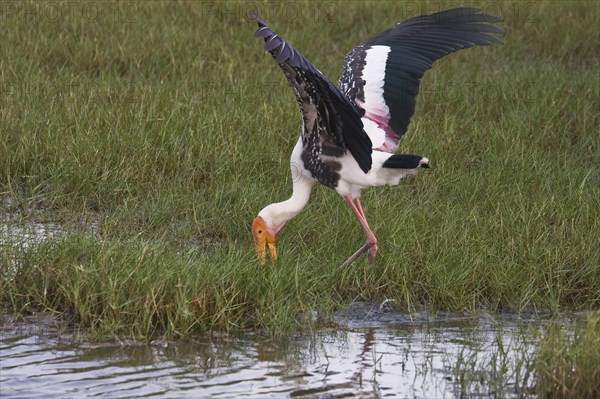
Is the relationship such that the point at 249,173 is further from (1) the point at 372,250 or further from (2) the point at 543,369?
(2) the point at 543,369

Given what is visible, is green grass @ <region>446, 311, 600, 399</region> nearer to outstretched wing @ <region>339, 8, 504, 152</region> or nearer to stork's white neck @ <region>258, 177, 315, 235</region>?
stork's white neck @ <region>258, 177, 315, 235</region>

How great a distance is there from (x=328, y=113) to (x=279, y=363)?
4.36ft

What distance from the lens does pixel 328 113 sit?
525 cm

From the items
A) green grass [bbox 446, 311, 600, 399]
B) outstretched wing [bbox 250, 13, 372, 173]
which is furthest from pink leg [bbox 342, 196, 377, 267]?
green grass [bbox 446, 311, 600, 399]

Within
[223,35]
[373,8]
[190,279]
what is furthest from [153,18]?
[190,279]

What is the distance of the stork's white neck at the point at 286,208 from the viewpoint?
17.8 ft

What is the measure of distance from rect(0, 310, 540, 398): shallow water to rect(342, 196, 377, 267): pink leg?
46 cm

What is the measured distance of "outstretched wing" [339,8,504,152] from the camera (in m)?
5.70

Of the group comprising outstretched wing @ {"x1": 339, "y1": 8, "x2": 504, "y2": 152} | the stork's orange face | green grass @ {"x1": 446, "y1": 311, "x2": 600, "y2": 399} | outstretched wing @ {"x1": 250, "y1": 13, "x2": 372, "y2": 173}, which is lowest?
green grass @ {"x1": 446, "y1": 311, "x2": 600, "y2": 399}

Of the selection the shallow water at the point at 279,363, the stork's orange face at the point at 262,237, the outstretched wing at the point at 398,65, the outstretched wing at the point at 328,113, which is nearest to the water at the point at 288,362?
the shallow water at the point at 279,363

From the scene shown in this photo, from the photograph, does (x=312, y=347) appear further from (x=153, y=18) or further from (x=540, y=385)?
(x=153, y=18)

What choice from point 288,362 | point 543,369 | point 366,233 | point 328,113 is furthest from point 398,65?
point 543,369

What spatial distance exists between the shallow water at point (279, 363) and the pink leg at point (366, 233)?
18.3 inches

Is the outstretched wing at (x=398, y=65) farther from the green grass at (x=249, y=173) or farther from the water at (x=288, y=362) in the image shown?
the water at (x=288, y=362)
